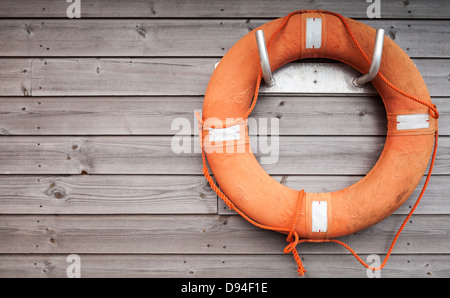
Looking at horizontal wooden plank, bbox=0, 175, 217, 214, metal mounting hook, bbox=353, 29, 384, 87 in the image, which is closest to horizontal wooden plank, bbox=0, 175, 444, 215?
horizontal wooden plank, bbox=0, 175, 217, 214

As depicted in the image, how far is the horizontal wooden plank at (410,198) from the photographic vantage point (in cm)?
121

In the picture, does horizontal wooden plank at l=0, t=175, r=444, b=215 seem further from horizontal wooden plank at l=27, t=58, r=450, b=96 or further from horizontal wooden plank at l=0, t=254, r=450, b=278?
horizontal wooden plank at l=27, t=58, r=450, b=96

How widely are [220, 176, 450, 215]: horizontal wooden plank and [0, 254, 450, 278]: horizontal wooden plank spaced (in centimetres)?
17

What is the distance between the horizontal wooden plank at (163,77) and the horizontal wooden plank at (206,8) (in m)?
0.17

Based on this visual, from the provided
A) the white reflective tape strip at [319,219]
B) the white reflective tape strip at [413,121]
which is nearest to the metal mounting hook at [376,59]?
the white reflective tape strip at [413,121]

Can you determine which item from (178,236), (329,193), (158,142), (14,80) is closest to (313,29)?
(329,193)

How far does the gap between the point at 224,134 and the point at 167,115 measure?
0.26 m

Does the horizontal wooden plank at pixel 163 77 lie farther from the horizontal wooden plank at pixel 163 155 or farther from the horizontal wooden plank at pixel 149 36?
the horizontal wooden plank at pixel 163 155

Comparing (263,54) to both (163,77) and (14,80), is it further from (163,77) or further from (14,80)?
(14,80)

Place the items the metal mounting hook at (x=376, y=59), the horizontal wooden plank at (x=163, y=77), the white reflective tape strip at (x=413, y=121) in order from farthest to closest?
the horizontal wooden plank at (x=163, y=77)
the white reflective tape strip at (x=413, y=121)
the metal mounting hook at (x=376, y=59)

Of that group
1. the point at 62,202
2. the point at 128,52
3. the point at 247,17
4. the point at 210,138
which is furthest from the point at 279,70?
the point at 62,202

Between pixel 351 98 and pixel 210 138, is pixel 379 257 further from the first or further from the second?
pixel 210 138

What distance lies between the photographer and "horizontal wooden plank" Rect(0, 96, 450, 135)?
1207mm

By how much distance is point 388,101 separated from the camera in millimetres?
1114
